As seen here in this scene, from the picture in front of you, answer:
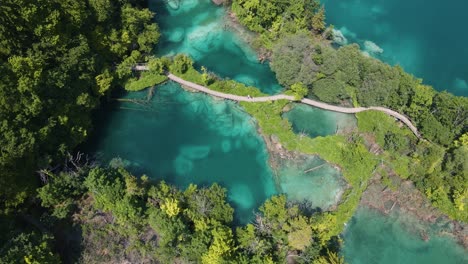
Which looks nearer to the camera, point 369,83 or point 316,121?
point 369,83

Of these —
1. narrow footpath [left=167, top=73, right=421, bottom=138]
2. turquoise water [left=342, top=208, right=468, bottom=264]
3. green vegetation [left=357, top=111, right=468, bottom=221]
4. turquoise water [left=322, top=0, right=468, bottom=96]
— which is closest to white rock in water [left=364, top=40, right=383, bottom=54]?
turquoise water [left=322, top=0, right=468, bottom=96]

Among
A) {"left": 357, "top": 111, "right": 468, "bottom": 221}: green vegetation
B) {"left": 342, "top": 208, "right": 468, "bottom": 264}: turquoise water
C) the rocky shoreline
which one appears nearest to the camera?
{"left": 342, "top": 208, "right": 468, "bottom": 264}: turquoise water

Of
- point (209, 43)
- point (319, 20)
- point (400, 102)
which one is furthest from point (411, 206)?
point (209, 43)

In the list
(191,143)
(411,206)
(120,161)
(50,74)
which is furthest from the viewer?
(191,143)

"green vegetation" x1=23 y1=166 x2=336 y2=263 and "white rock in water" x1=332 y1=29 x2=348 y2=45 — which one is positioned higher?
"white rock in water" x1=332 y1=29 x2=348 y2=45

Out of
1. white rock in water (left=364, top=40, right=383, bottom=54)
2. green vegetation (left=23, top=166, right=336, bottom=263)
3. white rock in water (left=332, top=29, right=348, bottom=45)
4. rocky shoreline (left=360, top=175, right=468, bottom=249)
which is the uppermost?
white rock in water (left=364, top=40, right=383, bottom=54)

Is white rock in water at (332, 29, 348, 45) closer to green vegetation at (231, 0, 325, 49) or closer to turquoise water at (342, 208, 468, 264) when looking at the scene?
green vegetation at (231, 0, 325, 49)

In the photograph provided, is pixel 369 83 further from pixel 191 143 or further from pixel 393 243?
pixel 191 143
